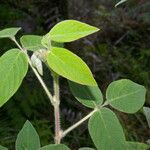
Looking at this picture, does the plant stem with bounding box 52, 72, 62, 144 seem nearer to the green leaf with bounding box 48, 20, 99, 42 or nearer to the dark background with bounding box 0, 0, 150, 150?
the green leaf with bounding box 48, 20, 99, 42

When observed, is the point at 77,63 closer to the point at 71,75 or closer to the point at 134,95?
the point at 71,75

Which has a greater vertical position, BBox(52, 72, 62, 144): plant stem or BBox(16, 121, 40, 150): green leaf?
BBox(52, 72, 62, 144): plant stem

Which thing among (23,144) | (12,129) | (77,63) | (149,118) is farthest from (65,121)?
(77,63)

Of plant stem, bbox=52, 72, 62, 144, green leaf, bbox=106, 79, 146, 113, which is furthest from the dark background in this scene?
plant stem, bbox=52, 72, 62, 144

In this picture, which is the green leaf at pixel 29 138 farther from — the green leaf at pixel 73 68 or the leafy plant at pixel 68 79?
the green leaf at pixel 73 68

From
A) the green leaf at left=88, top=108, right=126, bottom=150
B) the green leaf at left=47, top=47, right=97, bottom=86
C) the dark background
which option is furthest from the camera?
the dark background

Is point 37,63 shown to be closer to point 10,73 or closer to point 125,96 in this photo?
point 10,73

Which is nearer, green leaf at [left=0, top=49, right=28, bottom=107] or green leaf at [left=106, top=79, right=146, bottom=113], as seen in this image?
green leaf at [left=0, top=49, right=28, bottom=107]

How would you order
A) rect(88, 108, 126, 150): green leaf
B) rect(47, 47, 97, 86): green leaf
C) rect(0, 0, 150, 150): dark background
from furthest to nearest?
rect(0, 0, 150, 150): dark background → rect(88, 108, 126, 150): green leaf → rect(47, 47, 97, 86): green leaf
